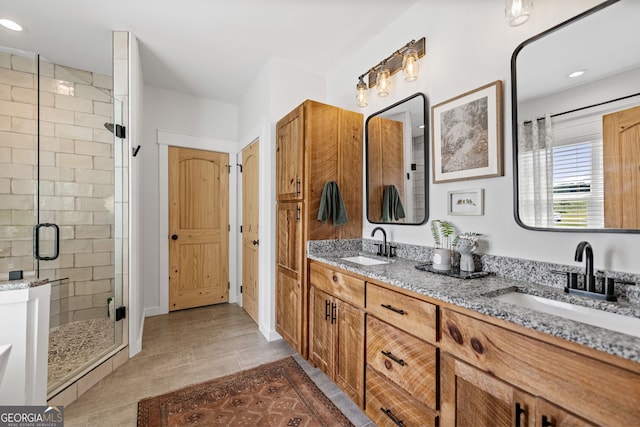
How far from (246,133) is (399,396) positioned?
3101mm

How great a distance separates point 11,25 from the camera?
89.7 inches

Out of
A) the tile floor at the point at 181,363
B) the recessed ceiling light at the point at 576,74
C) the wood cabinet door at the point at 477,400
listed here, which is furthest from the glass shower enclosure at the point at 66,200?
the recessed ceiling light at the point at 576,74

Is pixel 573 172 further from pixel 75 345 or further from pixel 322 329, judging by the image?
pixel 75 345

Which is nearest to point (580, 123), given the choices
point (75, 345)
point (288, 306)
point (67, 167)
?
point (288, 306)

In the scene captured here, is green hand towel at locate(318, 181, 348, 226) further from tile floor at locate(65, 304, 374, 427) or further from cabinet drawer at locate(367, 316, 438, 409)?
tile floor at locate(65, 304, 374, 427)

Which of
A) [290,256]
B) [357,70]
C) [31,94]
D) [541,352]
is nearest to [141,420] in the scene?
[290,256]

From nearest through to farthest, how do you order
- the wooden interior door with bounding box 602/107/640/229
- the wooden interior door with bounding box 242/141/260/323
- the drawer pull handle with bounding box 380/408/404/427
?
the wooden interior door with bounding box 602/107/640/229 → the drawer pull handle with bounding box 380/408/404/427 → the wooden interior door with bounding box 242/141/260/323

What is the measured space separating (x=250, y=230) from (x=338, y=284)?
1793 millimetres

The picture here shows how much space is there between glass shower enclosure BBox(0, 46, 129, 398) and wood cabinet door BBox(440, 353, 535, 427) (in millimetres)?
2296

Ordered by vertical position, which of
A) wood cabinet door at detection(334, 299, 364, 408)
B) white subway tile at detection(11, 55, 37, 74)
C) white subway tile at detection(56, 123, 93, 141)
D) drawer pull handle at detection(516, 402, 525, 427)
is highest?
white subway tile at detection(11, 55, 37, 74)

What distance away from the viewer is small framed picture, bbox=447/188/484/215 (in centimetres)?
163

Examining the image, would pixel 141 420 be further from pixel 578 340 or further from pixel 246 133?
pixel 246 133

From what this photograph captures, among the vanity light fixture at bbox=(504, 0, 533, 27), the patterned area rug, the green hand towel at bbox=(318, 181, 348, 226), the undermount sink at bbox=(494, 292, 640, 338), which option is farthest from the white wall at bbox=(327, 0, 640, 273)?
the patterned area rug

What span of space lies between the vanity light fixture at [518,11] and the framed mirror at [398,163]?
0.67 m
